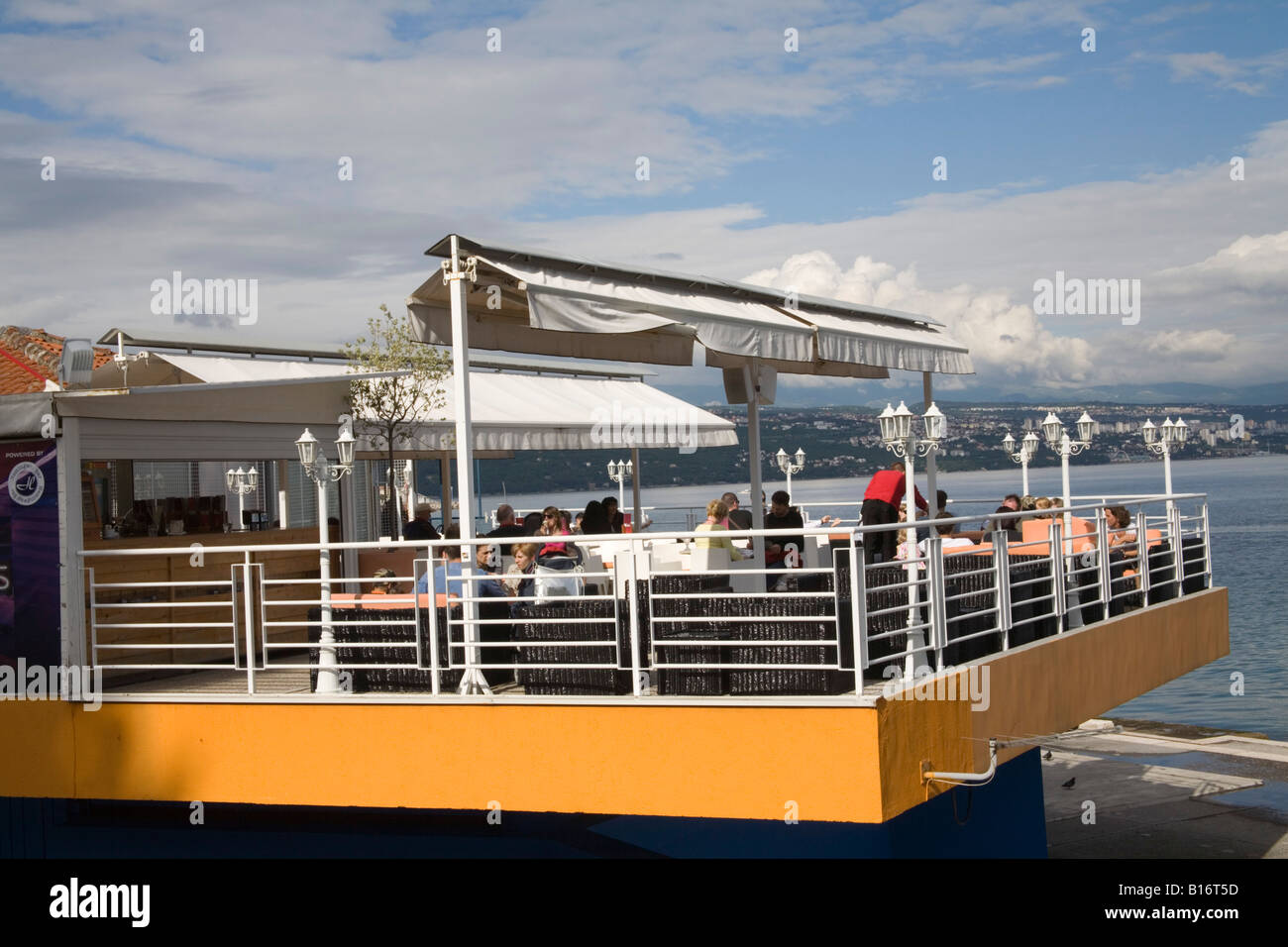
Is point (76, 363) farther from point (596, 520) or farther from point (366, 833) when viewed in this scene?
point (596, 520)

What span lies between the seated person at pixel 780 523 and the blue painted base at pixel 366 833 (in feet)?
8.37

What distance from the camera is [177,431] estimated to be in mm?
10281

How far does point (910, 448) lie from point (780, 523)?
108 inches

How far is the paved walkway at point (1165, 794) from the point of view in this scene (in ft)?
64.2

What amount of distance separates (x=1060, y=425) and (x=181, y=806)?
11817 mm

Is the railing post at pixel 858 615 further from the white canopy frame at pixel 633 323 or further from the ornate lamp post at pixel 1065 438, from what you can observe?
the ornate lamp post at pixel 1065 438

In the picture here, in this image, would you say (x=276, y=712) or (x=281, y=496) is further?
(x=281, y=496)

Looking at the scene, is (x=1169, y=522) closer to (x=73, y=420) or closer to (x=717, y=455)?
(x=73, y=420)

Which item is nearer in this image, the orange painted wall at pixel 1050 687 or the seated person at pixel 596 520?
the orange painted wall at pixel 1050 687

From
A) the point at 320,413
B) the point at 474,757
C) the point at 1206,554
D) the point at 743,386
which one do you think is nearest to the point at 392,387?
the point at 320,413

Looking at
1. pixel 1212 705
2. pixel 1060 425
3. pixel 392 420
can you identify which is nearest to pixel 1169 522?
pixel 1060 425

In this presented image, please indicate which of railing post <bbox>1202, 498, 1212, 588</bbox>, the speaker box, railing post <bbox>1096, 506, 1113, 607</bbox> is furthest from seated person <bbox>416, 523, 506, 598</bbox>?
railing post <bbox>1202, 498, 1212, 588</bbox>

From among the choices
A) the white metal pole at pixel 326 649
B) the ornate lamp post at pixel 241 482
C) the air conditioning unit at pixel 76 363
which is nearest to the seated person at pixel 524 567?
the white metal pole at pixel 326 649

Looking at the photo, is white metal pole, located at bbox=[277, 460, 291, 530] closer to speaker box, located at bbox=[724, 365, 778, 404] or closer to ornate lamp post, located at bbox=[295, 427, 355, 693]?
ornate lamp post, located at bbox=[295, 427, 355, 693]
